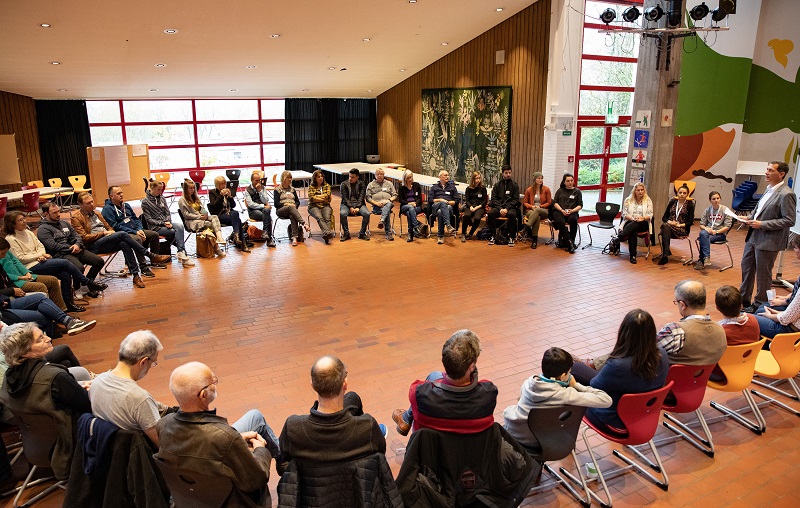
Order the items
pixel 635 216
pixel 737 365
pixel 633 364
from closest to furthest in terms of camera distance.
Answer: pixel 633 364, pixel 737 365, pixel 635 216

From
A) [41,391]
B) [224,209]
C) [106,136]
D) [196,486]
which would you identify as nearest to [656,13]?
[224,209]

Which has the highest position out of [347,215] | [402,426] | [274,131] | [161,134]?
[274,131]

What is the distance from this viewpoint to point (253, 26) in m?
9.49

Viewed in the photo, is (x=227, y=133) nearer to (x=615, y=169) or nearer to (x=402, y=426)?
(x=615, y=169)

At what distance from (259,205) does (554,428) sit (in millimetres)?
7296

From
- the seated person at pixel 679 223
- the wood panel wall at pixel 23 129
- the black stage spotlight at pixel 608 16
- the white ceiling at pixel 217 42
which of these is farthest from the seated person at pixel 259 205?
the wood panel wall at pixel 23 129

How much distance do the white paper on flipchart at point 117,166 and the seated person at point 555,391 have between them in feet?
43.4

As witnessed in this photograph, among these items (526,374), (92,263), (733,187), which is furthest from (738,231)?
(92,263)

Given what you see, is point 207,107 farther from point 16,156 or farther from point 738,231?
point 738,231

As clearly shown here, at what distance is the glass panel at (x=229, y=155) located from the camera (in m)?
15.8

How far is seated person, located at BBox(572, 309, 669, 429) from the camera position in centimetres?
302

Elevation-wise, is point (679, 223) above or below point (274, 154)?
below

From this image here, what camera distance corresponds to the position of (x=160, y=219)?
805 centimetres

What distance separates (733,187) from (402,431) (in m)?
10.3
